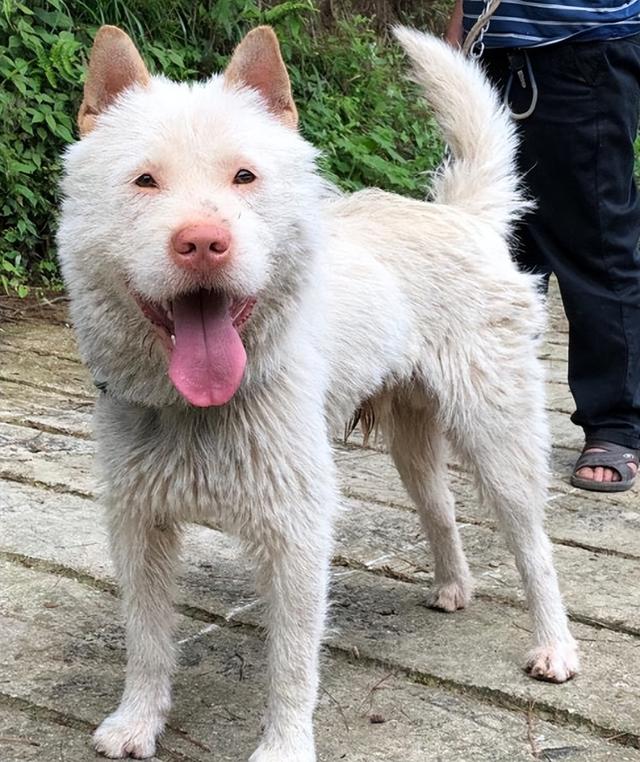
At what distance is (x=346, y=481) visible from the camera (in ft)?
15.4

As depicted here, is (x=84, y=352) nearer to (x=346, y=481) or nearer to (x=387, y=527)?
(x=387, y=527)

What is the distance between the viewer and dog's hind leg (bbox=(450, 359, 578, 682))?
10.9 ft

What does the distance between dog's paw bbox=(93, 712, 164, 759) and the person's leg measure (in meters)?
2.55

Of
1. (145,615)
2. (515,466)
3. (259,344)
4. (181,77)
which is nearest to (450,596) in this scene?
(515,466)

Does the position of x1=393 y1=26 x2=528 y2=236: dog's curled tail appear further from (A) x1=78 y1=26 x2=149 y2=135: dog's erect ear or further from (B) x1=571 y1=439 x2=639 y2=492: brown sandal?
(B) x1=571 y1=439 x2=639 y2=492: brown sandal

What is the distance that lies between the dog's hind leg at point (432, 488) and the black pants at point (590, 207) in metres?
1.44

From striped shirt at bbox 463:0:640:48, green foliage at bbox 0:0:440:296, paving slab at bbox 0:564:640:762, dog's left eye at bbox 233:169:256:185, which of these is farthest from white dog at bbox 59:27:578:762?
green foliage at bbox 0:0:440:296

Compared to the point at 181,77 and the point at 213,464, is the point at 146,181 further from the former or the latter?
the point at 181,77

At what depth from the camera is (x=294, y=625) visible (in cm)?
271

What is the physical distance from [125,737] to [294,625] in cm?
46

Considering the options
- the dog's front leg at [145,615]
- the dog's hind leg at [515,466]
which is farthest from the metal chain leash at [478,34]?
the dog's front leg at [145,615]

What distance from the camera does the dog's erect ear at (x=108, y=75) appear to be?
2.62 meters

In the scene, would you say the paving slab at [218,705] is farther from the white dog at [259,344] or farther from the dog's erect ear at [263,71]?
the dog's erect ear at [263,71]

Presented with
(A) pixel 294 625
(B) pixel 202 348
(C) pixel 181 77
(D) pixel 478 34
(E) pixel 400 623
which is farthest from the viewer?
(C) pixel 181 77
